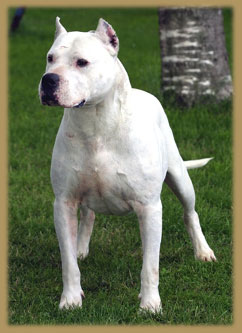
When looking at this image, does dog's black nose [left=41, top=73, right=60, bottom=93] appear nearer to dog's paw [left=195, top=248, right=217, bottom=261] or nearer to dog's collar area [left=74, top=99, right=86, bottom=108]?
dog's collar area [left=74, top=99, right=86, bottom=108]

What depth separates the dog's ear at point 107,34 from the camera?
391 centimetres

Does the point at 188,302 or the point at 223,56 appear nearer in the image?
the point at 188,302

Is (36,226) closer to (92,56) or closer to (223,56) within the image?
(92,56)

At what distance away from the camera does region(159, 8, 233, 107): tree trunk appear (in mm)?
8047

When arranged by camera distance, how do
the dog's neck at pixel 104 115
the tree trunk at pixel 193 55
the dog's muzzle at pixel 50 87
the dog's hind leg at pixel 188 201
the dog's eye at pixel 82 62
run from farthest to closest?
the tree trunk at pixel 193 55 < the dog's hind leg at pixel 188 201 < the dog's neck at pixel 104 115 < the dog's eye at pixel 82 62 < the dog's muzzle at pixel 50 87

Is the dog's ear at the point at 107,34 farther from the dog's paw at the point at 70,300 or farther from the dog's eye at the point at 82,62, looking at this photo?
the dog's paw at the point at 70,300

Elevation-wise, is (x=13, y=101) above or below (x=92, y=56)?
below

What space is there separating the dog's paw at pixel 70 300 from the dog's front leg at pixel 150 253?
1.33ft

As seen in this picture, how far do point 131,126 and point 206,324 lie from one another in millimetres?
1270

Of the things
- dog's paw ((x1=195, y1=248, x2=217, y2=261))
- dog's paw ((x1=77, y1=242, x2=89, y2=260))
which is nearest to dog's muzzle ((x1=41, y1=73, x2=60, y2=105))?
dog's paw ((x1=77, y1=242, x2=89, y2=260))

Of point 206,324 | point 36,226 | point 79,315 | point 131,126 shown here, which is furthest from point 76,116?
point 36,226

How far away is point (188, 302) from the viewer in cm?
446

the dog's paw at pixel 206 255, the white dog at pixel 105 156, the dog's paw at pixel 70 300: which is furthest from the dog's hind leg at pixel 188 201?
the dog's paw at pixel 70 300

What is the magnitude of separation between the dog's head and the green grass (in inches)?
53.2
